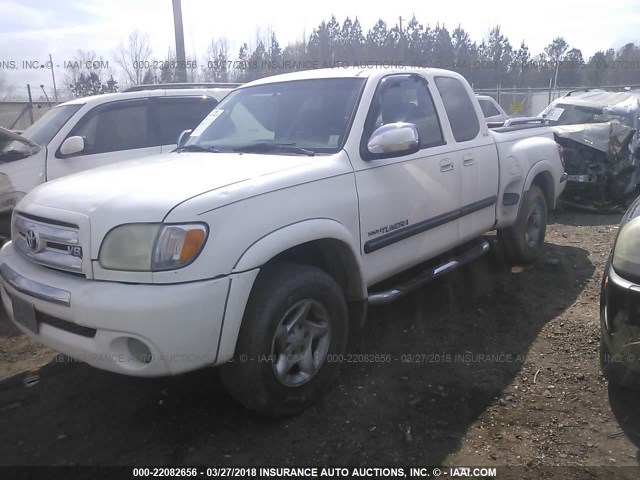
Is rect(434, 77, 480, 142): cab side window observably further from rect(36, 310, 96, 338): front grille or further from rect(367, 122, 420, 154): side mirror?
rect(36, 310, 96, 338): front grille

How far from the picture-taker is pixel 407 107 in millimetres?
3990

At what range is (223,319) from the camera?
2488 millimetres

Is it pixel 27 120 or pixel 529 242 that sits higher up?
pixel 27 120

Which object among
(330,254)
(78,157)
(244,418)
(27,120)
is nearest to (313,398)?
(244,418)

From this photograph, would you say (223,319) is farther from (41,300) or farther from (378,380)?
(378,380)

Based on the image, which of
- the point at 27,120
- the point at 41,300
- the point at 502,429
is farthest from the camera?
the point at 27,120

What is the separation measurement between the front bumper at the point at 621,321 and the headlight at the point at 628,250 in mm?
52

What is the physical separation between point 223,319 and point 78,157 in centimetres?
389

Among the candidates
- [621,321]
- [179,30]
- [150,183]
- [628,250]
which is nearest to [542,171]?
[628,250]

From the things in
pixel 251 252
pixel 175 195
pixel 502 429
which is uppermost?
pixel 175 195

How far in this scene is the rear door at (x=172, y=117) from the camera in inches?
245

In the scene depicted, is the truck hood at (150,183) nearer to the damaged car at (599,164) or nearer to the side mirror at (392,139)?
the side mirror at (392,139)

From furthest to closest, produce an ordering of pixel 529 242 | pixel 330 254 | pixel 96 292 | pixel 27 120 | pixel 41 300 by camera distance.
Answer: pixel 27 120
pixel 529 242
pixel 330 254
pixel 41 300
pixel 96 292

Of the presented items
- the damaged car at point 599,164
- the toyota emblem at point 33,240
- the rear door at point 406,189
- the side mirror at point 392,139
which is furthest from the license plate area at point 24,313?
the damaged car at point 599,164
